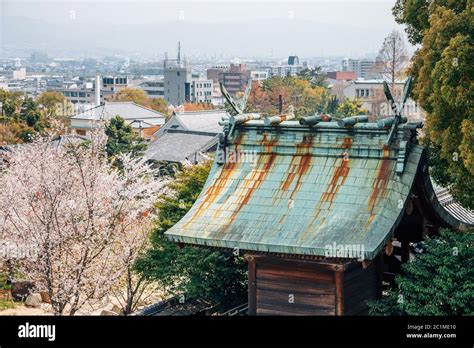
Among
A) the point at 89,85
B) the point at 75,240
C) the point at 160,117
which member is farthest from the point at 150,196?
the point at 89,85

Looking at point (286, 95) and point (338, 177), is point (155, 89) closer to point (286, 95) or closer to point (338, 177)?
point (286, 95)

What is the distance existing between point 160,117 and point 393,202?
60045mm

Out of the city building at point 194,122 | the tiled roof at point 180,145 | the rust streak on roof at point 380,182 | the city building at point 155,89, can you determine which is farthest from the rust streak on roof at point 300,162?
the city building at point 155,89

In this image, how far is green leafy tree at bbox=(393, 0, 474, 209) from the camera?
44.9 feet

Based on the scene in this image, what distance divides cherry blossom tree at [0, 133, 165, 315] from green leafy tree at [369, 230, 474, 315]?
8227 mm

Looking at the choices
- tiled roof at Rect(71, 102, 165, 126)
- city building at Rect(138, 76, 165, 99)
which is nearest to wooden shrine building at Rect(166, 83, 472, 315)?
tiled roof at Rect(71, 102, 165, 126)

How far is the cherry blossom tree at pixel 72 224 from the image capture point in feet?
59.6

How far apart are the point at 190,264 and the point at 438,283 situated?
7383 mm

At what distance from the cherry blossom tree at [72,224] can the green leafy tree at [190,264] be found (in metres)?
1.42

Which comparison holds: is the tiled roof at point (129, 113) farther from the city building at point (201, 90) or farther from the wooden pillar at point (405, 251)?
the city building at point (201, 90)

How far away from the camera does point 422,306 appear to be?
39.7 ft

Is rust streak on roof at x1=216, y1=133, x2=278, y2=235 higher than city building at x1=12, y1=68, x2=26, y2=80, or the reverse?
rust streak on roof at x1=216, y1=133, x2=278, y2=235

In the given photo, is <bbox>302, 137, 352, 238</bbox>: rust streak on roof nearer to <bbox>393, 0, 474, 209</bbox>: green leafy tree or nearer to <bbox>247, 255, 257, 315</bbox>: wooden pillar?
<bbox>247, 255, 257, 315</bbox>: wooden pillar

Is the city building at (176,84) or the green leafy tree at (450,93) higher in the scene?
the green leafy tree at (450,93)
